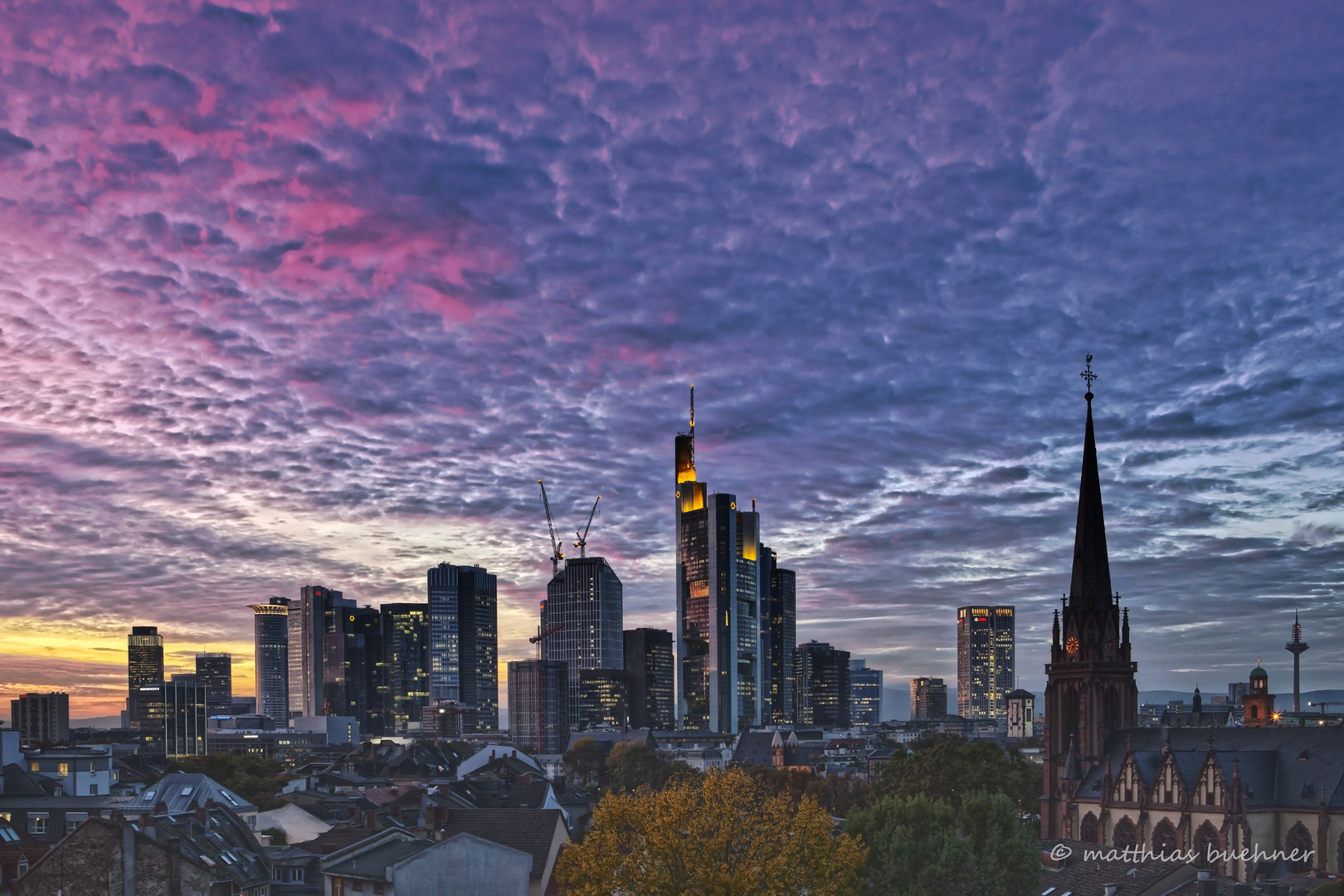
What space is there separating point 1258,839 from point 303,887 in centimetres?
7692

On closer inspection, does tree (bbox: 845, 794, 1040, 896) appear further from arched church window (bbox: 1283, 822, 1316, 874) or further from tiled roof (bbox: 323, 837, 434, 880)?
arched church window (bbox: 1283, 822, 1316, 874)

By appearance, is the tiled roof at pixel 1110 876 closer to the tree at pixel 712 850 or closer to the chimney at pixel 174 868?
the tree at pixel 712 850

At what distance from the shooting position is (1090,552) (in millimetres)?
129250

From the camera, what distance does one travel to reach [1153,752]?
11606cm

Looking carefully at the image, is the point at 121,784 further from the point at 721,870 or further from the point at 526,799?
the point at 721,870

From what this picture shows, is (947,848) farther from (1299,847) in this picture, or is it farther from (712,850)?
(1299,847)

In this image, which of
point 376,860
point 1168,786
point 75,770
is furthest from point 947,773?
point 75,770

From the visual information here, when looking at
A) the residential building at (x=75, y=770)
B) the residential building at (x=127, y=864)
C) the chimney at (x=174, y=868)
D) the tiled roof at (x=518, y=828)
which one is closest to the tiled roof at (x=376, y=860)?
the tiled roof at (x=518, y=828)

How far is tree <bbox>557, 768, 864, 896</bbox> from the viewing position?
Result: 52.6 meters

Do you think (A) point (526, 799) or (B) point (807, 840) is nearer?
(B) point (807, 840)

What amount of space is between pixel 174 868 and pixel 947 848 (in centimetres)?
4552

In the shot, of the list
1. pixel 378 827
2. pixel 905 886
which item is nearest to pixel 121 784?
pixel 378 827

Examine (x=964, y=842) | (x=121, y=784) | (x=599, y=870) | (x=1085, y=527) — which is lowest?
(x=121, y=784)

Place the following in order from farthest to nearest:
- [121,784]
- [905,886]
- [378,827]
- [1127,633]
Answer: [121,784] → [1127,633] → [378,827] → [905,886]
